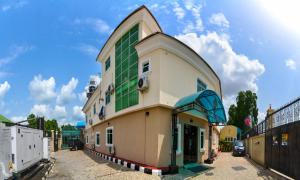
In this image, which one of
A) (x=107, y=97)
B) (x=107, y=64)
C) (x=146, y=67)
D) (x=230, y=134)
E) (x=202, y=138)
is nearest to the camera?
(x=146, y=67)

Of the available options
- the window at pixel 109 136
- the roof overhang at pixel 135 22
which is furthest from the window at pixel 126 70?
the window at pixel 109 136

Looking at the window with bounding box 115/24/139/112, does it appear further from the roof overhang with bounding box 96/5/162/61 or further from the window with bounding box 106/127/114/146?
the window with bounding box 106/127/114/146

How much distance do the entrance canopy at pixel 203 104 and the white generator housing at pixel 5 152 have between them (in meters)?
7.52

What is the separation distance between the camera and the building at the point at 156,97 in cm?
1287

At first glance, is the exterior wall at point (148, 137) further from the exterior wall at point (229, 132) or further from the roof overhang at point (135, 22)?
the exterior wall at point (229, 132)

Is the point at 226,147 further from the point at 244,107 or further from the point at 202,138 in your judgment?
the point at 202,138

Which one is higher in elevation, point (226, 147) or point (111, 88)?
point (111, 88)

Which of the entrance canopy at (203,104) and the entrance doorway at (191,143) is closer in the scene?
the entrance canopy at (203,104)

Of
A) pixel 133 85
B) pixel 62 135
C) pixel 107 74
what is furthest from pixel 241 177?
pixel 62 135

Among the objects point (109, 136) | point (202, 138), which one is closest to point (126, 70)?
point (109, 136)

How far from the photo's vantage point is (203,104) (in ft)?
44.3

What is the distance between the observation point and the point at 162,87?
1273 centimetres

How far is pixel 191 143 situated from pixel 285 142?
7.42m

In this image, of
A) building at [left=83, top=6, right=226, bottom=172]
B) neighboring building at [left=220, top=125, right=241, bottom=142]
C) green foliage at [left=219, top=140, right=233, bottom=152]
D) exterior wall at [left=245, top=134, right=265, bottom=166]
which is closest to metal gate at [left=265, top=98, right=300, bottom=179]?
exterior wall at [left=245, top=134, right=265, bottom=166]
